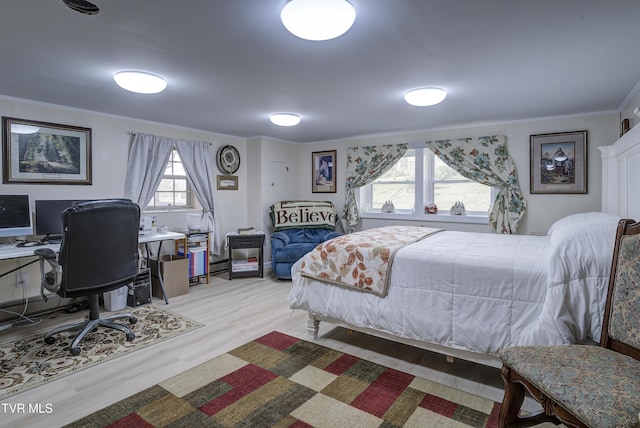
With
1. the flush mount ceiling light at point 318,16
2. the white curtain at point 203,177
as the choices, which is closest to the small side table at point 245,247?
the white curtain at point 203,177

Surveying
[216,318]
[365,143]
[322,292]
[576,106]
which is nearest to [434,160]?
[365,143]

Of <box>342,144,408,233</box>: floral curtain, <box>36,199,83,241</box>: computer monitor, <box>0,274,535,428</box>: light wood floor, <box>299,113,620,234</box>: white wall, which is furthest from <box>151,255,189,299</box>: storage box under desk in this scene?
<box>299,113,620,234</box>: white wall

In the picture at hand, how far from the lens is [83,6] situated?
1.73 m

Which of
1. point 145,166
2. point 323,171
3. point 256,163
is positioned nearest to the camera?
point 145,166

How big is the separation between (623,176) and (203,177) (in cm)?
487

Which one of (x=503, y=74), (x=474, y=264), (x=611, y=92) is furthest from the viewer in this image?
(x=611, y=92)

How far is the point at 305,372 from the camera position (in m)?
2.40

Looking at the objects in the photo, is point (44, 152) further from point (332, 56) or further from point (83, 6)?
point (332, 56)

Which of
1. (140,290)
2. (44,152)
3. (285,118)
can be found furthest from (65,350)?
(285,118)

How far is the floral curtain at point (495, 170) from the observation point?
4.37 metres

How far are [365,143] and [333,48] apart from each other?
11.2 feet

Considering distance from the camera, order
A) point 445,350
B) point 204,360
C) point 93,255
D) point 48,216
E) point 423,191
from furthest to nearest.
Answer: point 423,191 → point 48,216 → point 93,255 → point 204,360 → point 445,350

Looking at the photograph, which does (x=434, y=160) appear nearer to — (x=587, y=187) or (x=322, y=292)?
(x=587, y=187)

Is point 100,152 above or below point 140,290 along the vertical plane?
above
